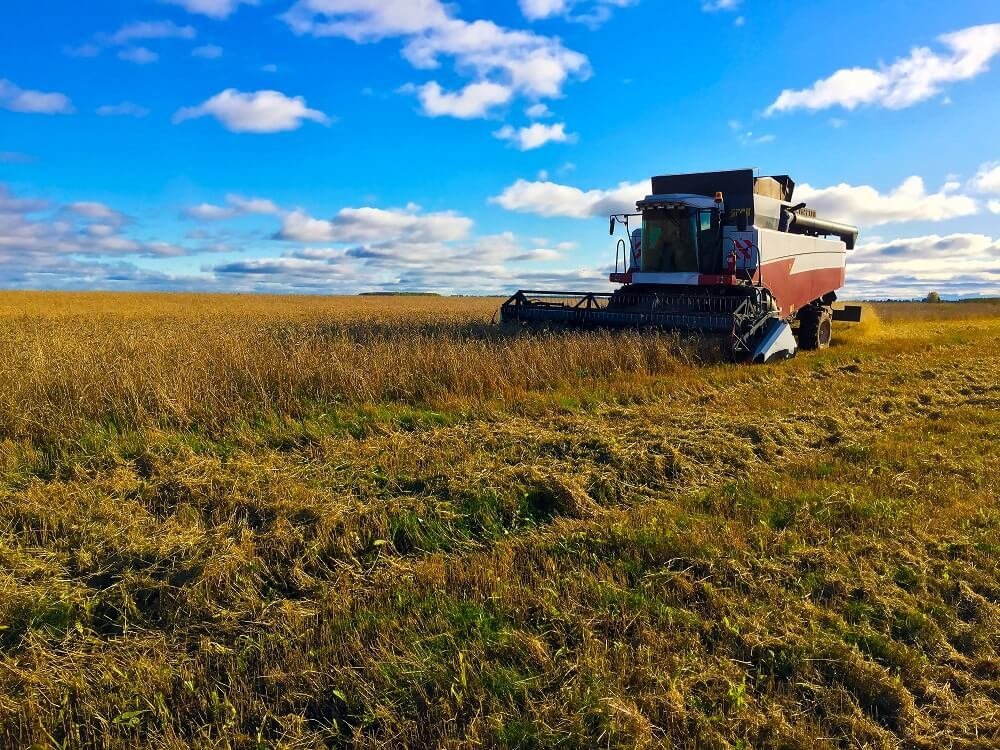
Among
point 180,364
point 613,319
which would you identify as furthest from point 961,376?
point 180,364

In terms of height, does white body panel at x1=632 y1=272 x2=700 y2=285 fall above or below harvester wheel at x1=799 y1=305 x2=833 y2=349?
above

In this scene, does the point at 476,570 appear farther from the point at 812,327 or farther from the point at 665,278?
the point at 812,327

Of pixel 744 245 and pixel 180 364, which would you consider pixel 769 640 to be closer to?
pixel 180 364

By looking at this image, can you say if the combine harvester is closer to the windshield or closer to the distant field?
the windshield

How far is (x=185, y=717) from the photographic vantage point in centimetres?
238

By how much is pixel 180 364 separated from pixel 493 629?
19.3 feet

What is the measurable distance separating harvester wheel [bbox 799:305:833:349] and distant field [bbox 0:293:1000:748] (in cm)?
832

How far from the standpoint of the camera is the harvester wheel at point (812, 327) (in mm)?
15070

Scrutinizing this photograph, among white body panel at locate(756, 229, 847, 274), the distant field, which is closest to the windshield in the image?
white body panel at locate(756, 229, 847, 274)

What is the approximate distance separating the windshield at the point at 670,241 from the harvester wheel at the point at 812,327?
4105 mm

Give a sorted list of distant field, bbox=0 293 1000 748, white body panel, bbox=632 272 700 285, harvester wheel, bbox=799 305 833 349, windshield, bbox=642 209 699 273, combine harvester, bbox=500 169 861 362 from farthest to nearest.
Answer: harvester wheel, bbox=799 305 833 349 → windshield, bbox=642 209 699 273 → white body panel, bbox=632 272 700 285 → combine harvester, bbox=500 169 861 362 → distant field, bbox=0 293 1000 748

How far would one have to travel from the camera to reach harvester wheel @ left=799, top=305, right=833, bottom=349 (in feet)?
49.4

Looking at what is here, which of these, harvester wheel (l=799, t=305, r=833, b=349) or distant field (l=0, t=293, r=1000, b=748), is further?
harvester wheel (l=799, t=305, r=833, b=349)

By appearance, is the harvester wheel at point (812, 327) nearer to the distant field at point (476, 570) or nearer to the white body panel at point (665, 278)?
the white body panel at point (665, 278)
